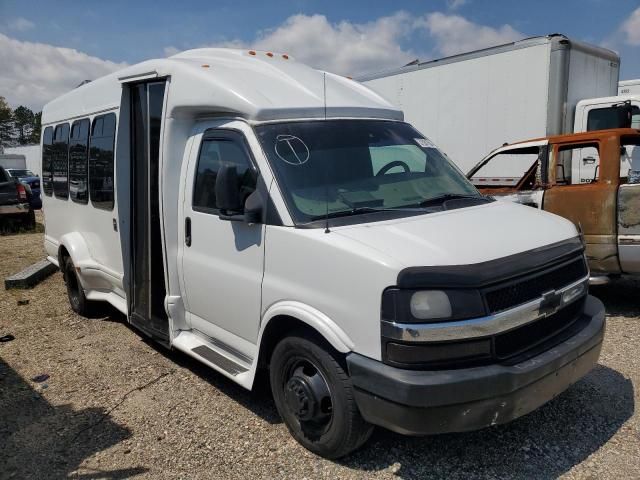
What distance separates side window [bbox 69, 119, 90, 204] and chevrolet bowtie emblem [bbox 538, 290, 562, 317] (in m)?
4.84

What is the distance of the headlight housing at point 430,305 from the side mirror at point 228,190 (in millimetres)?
1299

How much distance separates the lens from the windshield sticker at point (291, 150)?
3.57 metres

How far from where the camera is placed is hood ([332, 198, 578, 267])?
2.85m

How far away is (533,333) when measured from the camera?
10.2 feet

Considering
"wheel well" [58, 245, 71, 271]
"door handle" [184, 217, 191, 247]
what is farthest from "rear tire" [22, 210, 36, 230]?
"door handle" [184, 217, 191, 247]

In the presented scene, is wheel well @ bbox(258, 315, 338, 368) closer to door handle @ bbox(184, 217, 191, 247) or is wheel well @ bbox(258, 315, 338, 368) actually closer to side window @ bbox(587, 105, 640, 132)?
door handle @ bbox(184, 217, 191, 247)

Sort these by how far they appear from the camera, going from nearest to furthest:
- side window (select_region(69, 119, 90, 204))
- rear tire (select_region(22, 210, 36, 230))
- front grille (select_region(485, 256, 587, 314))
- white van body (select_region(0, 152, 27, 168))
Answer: front grille (select_region(485, 256, 587, 314)) < side window (select_region(69, 119, 90, 204)) < rear tire (select_region(22, 210, 36, 230)) < white van body (select_region(0, 152, 27, 168))

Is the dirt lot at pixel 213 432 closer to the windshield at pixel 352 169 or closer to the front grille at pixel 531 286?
the front grille at pixel 531 286

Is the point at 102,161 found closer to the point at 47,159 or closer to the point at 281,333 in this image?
the point at 47,159

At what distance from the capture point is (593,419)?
147 inches

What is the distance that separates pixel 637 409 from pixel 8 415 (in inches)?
178

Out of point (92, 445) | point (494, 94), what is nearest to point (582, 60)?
point (494, 94)

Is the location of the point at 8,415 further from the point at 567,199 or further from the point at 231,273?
the point at 567,199

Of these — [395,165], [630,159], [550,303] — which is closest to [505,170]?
[630,159]
